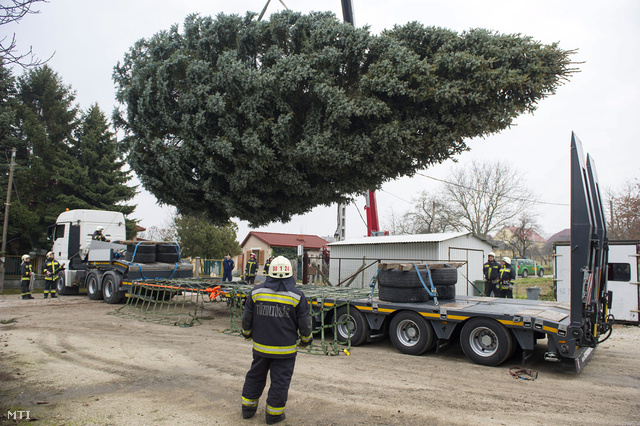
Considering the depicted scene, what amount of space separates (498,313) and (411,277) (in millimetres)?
1774

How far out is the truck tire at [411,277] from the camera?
845 centimetres

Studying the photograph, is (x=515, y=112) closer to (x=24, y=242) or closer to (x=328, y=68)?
(x=328, y=68)

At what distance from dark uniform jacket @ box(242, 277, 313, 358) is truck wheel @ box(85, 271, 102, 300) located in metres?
13.8

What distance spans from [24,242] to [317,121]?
87.4 ft

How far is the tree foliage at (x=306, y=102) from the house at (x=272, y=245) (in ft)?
103

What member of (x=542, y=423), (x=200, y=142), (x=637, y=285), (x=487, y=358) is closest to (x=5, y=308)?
(x=200, y=142)

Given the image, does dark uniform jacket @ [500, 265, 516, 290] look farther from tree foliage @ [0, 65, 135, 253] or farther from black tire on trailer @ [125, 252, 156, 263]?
tree foliage @ [0, 65, 135, 253]

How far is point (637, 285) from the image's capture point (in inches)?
490

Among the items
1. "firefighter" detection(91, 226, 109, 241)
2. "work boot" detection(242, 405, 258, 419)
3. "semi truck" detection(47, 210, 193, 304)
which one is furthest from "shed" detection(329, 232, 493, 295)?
"work boot" detection(242, 405, 258, 419)

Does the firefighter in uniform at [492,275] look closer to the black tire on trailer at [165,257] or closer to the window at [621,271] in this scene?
the window at [621,271]

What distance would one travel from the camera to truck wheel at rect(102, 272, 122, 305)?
50.3 feet

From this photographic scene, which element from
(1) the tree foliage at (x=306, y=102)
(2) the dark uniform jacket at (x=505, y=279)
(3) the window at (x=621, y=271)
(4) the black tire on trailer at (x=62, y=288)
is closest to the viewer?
(1) the tree foliage at (x=306, y=102)

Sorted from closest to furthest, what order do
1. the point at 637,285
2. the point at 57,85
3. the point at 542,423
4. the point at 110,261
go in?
the point at 542,423
the point at 637,285
the point at 110,261
the point at 57,85

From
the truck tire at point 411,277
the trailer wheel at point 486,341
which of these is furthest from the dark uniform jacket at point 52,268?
the trailer wheel at point 486,341
